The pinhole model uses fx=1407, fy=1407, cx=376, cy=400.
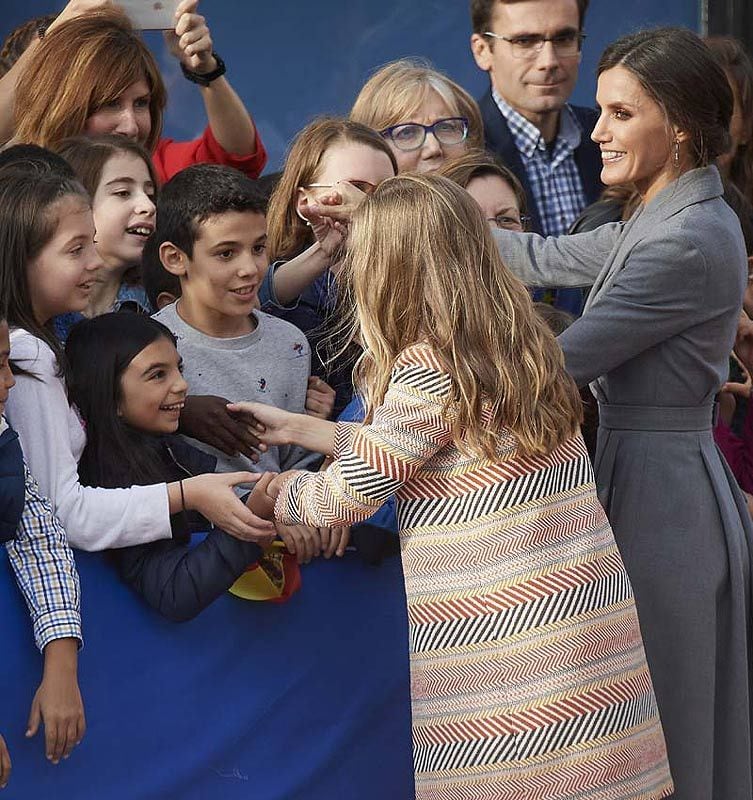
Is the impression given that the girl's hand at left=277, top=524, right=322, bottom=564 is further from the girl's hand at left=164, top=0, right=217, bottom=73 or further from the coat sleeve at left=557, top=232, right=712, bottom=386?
the girl's hand at left=164, top=0, right=217, bottom=73

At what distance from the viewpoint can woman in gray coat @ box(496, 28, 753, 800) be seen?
2.83 m

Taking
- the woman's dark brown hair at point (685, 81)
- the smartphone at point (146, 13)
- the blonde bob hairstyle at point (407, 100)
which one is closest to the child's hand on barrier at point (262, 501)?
the woman's dark brown hair at point (685, 81)

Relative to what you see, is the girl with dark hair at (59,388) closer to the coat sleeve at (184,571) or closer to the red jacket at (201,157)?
the coat sleeve at (184,571)

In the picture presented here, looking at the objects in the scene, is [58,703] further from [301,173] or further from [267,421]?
[301,173]

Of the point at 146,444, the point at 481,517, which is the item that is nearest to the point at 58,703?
the point at 146,444

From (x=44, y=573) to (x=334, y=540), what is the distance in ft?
1.97

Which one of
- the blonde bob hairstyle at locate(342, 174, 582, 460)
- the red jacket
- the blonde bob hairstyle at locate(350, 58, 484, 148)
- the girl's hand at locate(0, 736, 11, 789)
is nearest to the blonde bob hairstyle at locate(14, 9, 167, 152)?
the red jacket

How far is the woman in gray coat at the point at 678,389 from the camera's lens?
2826 mm

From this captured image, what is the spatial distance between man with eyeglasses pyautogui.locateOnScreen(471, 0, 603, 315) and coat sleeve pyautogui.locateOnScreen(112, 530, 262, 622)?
6.17ft

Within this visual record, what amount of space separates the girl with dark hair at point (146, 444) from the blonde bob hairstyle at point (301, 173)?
745 millimetres

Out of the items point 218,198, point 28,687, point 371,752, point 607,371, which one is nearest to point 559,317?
point 607,371

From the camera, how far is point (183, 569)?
99.4 inches

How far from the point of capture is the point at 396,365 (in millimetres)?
2451

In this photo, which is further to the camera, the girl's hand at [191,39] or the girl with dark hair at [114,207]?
the girl's hand at [191,39]
